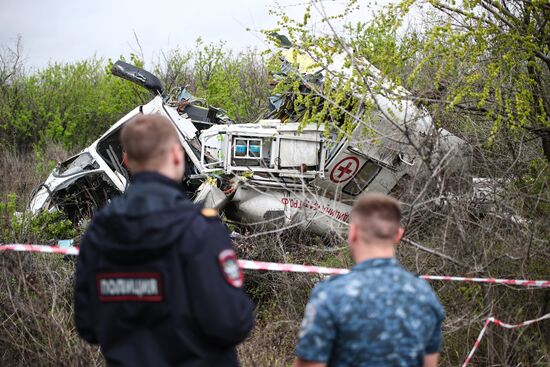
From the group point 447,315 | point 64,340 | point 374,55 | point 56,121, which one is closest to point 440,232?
point 447,315

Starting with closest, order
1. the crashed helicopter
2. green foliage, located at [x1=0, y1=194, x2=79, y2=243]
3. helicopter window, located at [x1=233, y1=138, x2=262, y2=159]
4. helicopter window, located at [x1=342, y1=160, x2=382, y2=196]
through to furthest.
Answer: green foliage, located at [x1=0, y1=194, x2=79, y2=243]
the crashed helicopter
helicopter window, located at [x1=233, y1=138, x2=262, y2=159]
helicopter window, located at [x1=342, y1=160, x2=382, y2=196]

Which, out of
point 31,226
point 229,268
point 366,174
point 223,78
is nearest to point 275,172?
point 366,174

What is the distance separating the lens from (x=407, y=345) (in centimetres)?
232

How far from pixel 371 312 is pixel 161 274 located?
0.72 metres

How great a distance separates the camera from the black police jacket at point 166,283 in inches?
89.7

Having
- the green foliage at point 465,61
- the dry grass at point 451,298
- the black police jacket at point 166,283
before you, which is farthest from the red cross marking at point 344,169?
the black police jacket at point 166,283

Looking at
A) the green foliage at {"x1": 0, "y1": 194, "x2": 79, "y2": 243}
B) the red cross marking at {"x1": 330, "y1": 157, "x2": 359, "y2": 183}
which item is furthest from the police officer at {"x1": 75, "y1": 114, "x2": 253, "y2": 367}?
the red cross marking at {"x1": 330, "y1": 157, "x2": 359, "y2": 183}

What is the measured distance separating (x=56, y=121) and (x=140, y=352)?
77.3 ft

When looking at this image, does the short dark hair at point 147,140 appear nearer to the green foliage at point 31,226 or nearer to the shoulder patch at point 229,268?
the shoulder patch at point 229,268

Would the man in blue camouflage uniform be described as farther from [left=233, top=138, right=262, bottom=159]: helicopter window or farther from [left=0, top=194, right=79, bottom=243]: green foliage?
[left=233, top=138, right=262, bottom=159]: helicopter window

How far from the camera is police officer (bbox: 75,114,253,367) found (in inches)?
89.7

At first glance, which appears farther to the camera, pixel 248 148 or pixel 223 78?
pixel 223 78

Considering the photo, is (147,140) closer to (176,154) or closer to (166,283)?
(176,154)

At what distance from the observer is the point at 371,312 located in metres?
2.27
